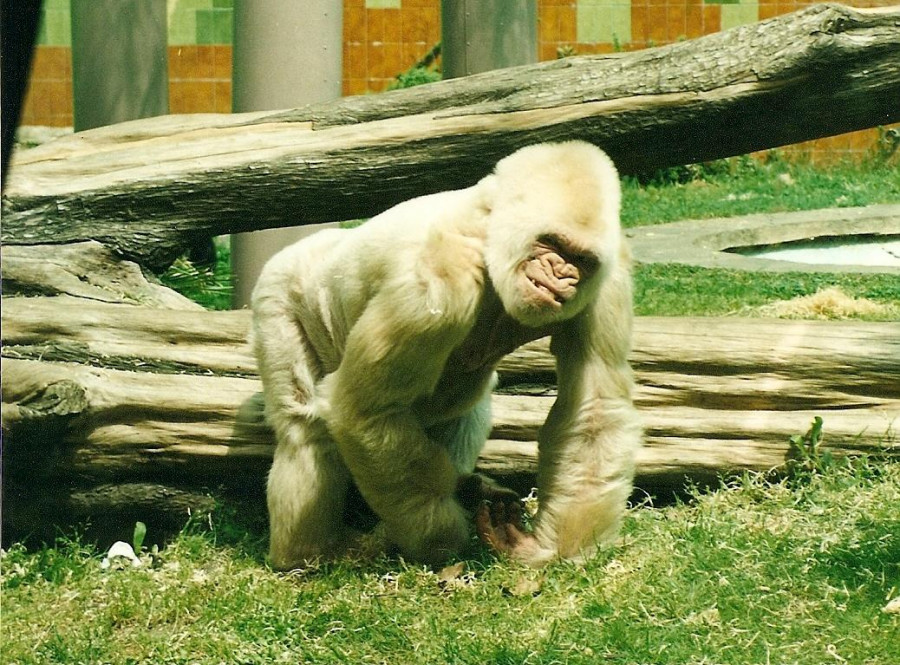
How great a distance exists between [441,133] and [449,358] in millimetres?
1858

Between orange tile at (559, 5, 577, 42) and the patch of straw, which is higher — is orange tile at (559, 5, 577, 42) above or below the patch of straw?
above

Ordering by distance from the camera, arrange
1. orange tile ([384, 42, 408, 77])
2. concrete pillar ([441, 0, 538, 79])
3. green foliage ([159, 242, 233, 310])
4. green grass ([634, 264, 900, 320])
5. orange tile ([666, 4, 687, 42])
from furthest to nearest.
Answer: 1. orange tile ([384, 42, 408, 77])
2. orange tile ([666, 4, 687, 42])
3. concrete pillar ([441, 0, 538, 79])
4. green grass ([634, 264, 900, 320])
5. green foliage ([159, 242, 233, 310])

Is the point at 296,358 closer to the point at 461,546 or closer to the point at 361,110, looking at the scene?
the point at 461,546

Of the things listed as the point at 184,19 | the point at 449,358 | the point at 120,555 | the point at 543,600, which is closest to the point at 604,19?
the point at 184,19

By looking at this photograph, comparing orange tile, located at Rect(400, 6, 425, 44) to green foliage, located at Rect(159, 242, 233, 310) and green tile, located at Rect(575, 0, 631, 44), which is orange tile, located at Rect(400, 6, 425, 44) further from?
green foliage, located at Rect(159, 242, 233, 310)

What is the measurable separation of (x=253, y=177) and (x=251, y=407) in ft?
5.28

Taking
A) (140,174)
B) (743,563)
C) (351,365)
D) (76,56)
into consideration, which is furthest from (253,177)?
(76,56)

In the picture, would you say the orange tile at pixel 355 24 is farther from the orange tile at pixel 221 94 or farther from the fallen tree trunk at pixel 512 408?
the fallen tree trunk at pixel 512 408

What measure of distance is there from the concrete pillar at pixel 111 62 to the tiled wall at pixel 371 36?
618cm

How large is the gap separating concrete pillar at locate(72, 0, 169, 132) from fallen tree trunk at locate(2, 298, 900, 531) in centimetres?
468

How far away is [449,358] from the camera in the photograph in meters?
4.77

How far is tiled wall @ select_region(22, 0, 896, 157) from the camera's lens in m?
16.0

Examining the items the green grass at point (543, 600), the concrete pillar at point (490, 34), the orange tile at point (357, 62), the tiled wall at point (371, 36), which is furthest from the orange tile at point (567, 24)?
the green grass at point (543, 600)

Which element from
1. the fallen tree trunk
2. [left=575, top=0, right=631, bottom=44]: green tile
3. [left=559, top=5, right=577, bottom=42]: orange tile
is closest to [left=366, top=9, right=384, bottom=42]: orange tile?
[left=559, top=5, right=577, bottom=42]: orange tile
